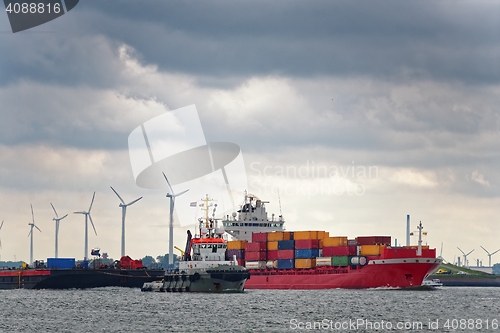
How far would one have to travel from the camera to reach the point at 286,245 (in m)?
132

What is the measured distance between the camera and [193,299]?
103188 mm

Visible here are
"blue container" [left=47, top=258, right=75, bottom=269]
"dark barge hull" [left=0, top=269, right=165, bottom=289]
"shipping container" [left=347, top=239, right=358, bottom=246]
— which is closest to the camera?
"shipping container" [left=347, top=239, right=358, bottom=246]

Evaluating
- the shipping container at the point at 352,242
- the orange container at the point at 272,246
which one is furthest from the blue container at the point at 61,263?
the shipping container at the point at 352,242

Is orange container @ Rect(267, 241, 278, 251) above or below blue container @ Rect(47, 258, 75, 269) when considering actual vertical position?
above

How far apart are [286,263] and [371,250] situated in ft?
49.2

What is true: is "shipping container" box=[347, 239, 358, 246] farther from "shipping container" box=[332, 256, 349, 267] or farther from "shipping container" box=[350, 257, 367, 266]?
"shipping container" box=[350, 257, 367, 266]

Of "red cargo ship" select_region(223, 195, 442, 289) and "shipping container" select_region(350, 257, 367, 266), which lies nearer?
"red cargo ship" select_region(223, 195, 442, 289)

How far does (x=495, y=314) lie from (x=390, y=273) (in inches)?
1157

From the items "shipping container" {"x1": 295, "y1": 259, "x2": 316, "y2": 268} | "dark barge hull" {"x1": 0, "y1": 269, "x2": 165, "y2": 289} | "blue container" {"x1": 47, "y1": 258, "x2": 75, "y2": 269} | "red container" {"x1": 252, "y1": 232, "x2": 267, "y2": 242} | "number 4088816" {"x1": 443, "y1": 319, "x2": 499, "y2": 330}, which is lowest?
"number 4088816" {"x1": 443, "y1": 319, "x2": 499, "y2": 330}

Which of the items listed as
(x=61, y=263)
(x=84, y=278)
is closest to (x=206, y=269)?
(x=84, y=278)

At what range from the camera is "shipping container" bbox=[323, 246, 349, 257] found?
124m

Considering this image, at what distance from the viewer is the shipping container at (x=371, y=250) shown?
121 m

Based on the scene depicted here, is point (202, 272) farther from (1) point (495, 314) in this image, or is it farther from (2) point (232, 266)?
(1) point (495, 314)

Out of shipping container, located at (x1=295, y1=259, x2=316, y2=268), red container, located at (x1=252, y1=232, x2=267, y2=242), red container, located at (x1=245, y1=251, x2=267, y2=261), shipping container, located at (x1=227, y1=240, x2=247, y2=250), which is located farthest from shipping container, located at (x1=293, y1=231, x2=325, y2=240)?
shipping container, located at (x1=227, y1=240, x2=247, y2=250)
